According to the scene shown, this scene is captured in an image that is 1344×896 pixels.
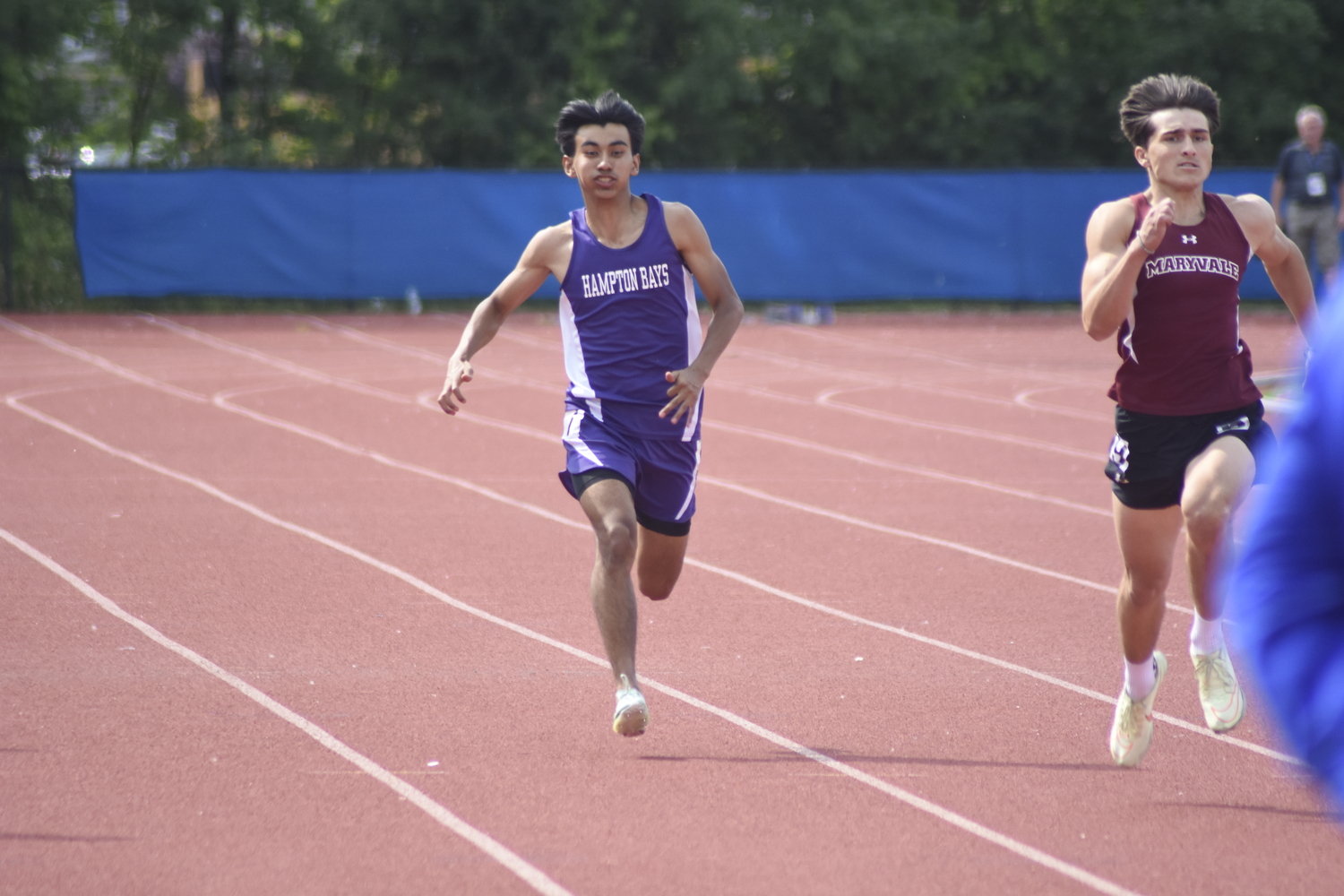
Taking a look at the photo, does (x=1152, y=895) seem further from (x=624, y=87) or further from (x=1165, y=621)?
(x=624, y=87)

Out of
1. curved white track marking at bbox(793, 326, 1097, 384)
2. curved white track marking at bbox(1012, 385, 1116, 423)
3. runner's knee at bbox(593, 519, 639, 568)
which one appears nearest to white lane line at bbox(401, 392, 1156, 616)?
runner's knee at bbox(593, 519, 639, 568)

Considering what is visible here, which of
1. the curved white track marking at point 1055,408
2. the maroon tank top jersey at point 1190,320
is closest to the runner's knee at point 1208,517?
the maroon tank top jersey at point 1190,320

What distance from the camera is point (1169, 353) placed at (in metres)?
4.28

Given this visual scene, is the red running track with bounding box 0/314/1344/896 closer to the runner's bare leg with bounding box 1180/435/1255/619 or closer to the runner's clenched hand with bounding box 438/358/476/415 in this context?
the runner's bare leg with bounding box 1180/435/1255/619

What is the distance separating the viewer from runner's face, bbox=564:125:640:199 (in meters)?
4.83

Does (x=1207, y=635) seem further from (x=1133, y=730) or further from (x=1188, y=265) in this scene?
(x=1188, y=265)

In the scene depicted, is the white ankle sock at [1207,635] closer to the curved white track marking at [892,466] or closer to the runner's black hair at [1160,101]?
the runner's black hair at [1160,101]

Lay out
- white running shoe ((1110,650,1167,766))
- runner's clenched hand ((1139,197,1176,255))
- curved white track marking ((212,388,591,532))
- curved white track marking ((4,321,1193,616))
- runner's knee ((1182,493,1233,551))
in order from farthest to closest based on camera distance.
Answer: curved white track marking ((212,388,591,532))
curved white track marking ((4,321,1193,616))
white running shoe ((1110,650,1167,766))
runner's knee ((1182,493,1233,551))
runner's clenched hand ((1139,197,1176,255))

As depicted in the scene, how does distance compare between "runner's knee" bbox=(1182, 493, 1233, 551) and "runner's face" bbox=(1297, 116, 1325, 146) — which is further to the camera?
"runner's face" bbox=(1297, 116, 1325, 146)

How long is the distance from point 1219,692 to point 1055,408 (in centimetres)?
842

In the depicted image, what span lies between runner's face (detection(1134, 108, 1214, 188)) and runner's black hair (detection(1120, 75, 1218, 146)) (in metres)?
0.04

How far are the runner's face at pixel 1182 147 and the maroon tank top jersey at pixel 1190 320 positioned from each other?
0.42 feet

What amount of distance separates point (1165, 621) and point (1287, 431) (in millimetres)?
5119

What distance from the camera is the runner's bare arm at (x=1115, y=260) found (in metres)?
3.92
